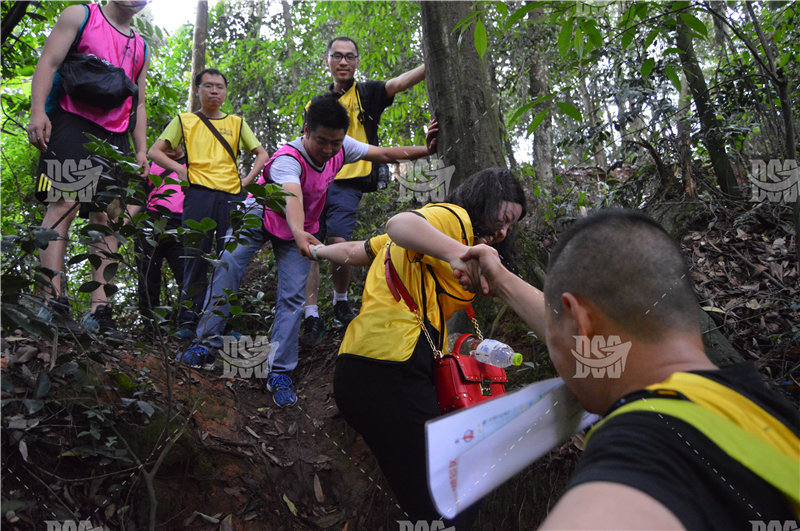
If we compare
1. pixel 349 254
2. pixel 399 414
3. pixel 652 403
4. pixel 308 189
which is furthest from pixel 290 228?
pixel 652 403

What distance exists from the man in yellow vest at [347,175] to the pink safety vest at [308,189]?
1.61ft

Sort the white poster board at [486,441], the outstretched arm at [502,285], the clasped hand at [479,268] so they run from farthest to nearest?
1. the clasped hand at [479,268]
2. the outstretched arm at [502,285]
3. the white poster board at [486,441]

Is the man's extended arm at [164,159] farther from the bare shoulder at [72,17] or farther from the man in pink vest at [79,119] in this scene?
the bare shoulder at [72,17]

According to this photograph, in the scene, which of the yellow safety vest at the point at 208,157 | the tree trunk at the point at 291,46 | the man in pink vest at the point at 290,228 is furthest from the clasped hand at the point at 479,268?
the tree trunk at the point at 291,46

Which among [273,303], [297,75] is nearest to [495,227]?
[273,303]

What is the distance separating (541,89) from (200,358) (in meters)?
8.20

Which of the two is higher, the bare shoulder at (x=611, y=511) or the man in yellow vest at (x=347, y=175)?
the man in yellow vest at (x=347, y=175)

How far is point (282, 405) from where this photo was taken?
432cm

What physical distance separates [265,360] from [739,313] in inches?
144

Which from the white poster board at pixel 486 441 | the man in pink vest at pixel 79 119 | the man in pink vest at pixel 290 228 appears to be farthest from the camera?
the man in pink vest at pixel 290 228

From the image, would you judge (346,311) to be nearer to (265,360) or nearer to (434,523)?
(265,360)

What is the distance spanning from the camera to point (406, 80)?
16.7 ft

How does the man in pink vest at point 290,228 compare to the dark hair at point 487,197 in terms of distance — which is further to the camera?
the man in pink vest at point 290,228

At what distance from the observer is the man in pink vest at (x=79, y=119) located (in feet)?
11.6
